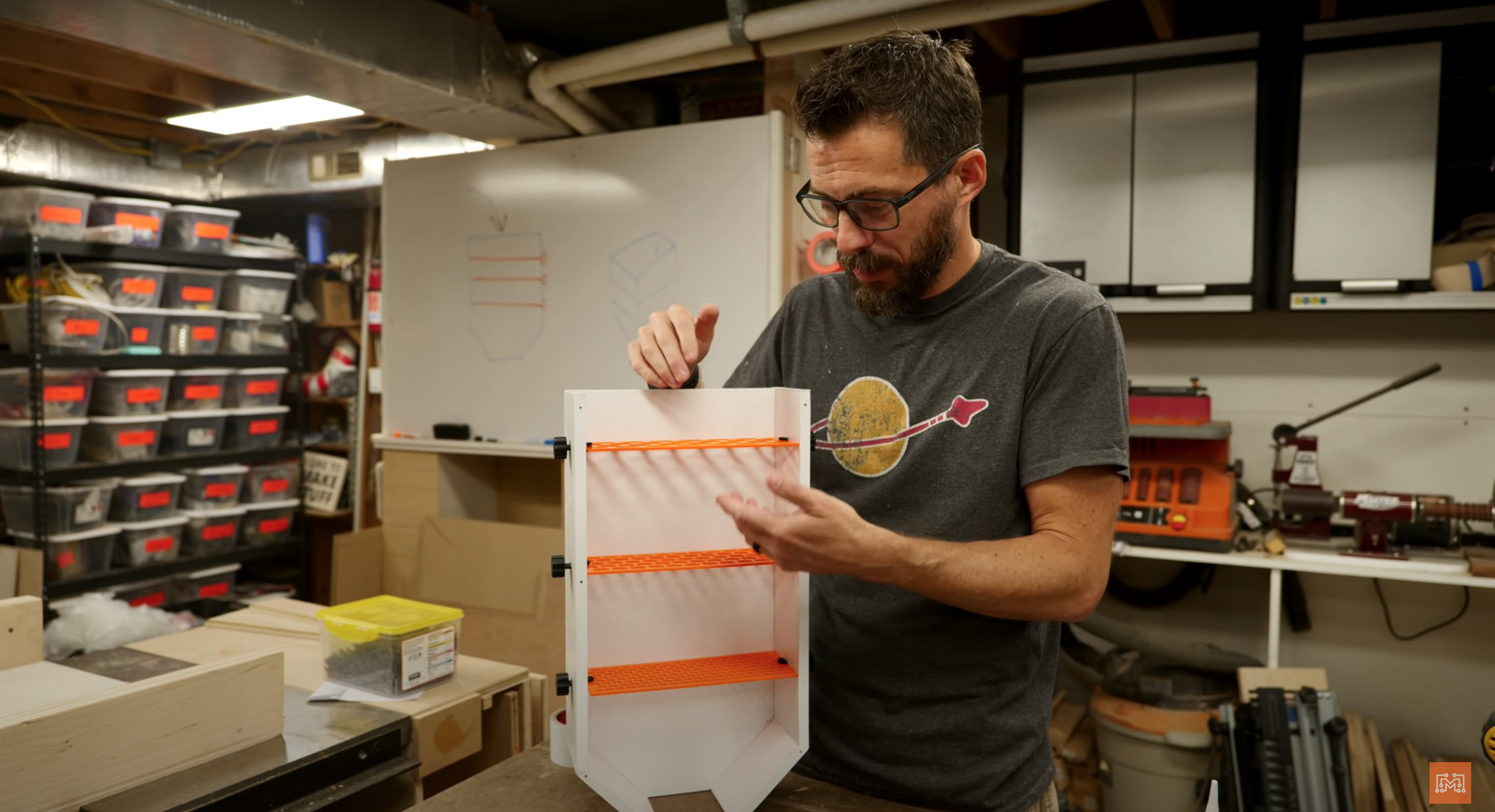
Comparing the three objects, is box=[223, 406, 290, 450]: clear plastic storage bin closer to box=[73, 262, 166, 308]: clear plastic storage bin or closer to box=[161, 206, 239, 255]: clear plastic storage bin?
box=[73, 262, 166, 308]: clear plastic storage bin

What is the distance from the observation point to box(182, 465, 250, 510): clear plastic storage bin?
12.3 ft

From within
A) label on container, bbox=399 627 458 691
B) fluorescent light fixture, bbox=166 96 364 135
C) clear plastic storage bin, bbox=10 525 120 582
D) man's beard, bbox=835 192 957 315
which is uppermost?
fluorescent light fixture, bbox=166 96 364 135

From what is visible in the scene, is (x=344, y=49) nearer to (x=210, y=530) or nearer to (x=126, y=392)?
(x=126, y=392)

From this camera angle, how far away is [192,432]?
3.74 m

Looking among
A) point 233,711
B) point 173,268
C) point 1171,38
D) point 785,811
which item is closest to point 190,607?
point 173,268

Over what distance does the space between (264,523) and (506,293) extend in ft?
6.04

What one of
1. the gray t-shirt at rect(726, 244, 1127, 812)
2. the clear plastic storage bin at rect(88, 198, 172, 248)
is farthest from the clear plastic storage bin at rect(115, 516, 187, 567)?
the gray t-shirt at rect(726, 244, 1127, 812)

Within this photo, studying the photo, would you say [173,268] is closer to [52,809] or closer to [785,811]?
[52,809]

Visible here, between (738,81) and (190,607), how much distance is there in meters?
2.97

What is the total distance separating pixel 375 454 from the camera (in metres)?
4.38

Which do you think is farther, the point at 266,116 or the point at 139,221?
the point at 139,221

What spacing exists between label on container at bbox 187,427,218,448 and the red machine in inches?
137

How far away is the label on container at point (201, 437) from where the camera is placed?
3.74 meters

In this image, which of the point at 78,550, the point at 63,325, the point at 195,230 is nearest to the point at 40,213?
the point at 63,325
